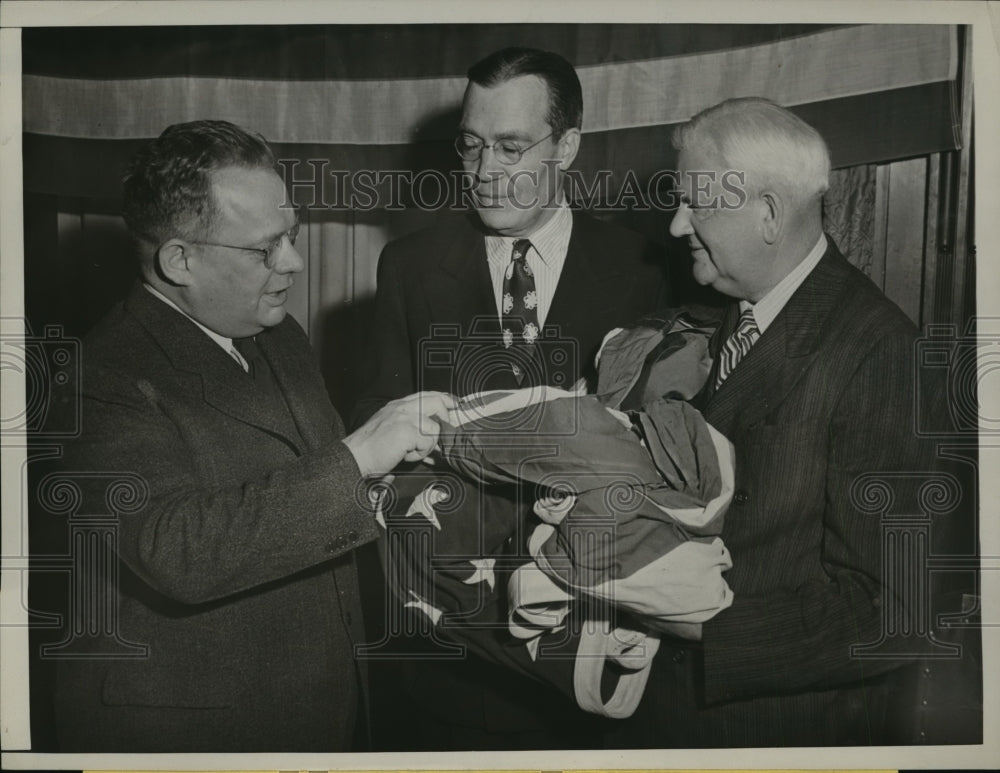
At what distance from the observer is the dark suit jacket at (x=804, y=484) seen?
5.27 feet

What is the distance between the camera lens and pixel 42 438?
1.77 metres

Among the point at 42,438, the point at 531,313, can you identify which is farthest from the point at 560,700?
the point at 42,438

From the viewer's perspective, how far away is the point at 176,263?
→ 1646mm

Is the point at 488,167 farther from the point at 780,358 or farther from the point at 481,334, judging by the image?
the point at 780,358

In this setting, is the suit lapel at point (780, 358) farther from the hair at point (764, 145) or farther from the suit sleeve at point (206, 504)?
the suit sleeve at point (206, 504)

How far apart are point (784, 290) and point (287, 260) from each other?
2.94ft

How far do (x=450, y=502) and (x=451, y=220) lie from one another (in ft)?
1.75

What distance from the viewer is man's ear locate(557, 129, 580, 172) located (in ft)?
5.72

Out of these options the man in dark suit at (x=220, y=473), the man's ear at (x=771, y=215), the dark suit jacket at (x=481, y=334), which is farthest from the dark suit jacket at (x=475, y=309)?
the man's ear at (x=771, y=215)

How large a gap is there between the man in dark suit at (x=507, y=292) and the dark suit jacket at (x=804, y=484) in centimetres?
24

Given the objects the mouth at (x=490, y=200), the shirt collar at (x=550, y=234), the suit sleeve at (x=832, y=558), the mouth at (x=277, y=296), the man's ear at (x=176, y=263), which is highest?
the mouth at (x=490, y=200)

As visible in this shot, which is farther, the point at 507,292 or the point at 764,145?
the point at 507,292

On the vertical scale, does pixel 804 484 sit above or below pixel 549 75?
below

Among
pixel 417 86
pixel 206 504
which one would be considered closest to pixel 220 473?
pixel 206 504
